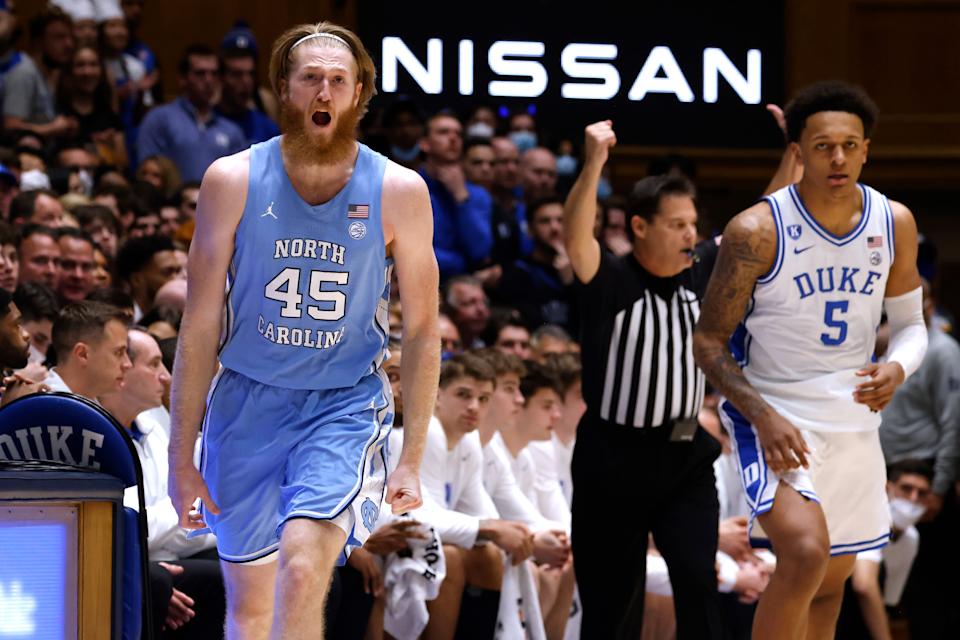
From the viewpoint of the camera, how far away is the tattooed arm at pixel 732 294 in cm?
495

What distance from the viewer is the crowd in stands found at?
18.6 ft

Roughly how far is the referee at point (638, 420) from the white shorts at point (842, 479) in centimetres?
57

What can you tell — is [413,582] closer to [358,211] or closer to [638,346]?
[638,346]

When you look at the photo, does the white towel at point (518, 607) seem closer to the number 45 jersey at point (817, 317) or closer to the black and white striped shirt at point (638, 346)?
the black and white striped shirt at point (638, 346)

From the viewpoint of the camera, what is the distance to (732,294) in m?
5.02

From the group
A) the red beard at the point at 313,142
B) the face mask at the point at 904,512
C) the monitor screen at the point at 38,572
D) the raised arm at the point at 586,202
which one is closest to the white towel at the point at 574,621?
the raised arm at the point at 586,202

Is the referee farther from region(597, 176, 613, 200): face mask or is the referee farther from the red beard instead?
region(597, 176, 613, 200): face mask

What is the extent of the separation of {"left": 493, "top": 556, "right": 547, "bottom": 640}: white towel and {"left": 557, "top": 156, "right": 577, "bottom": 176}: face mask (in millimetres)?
5515

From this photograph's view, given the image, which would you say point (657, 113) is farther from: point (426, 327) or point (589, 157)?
point (426, 327)

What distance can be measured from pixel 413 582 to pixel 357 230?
241cm

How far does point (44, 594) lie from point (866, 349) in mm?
2780

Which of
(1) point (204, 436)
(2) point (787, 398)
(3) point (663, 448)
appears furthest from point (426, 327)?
(3) point (663, 448)

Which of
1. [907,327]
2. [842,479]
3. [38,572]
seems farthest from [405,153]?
[38,572]

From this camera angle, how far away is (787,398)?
197 inches
